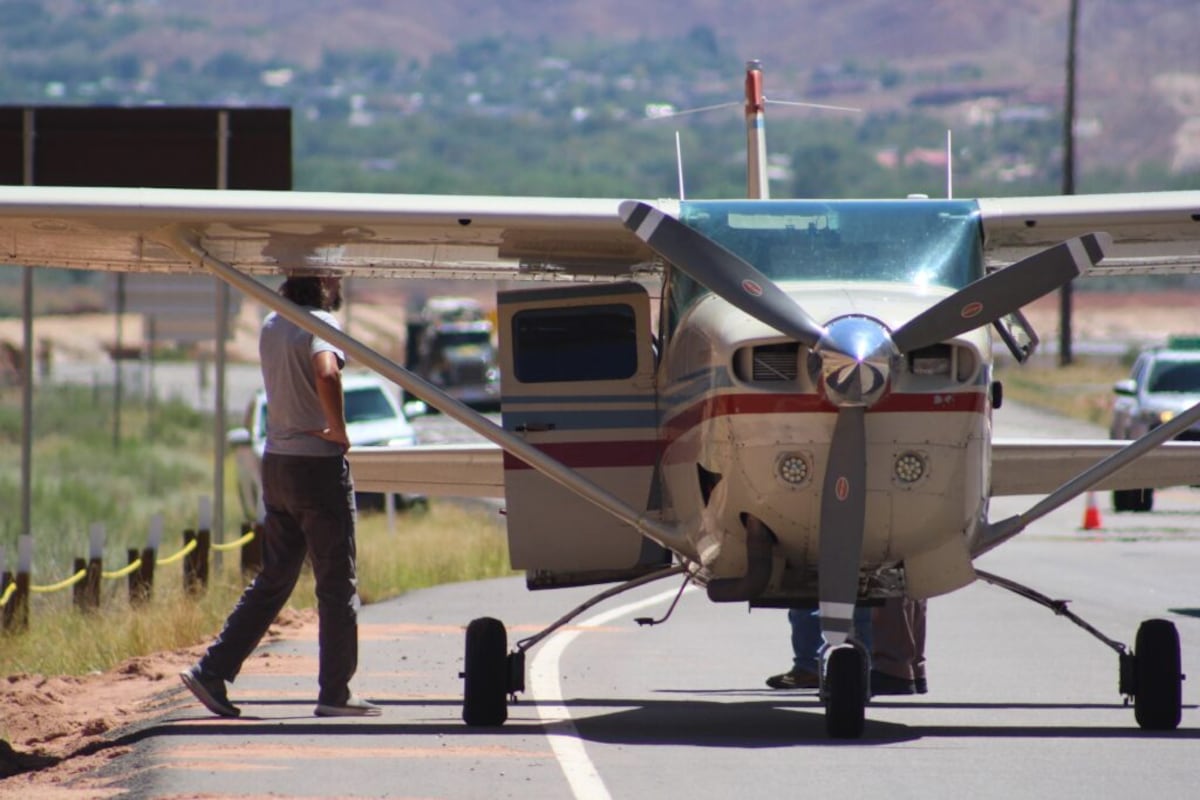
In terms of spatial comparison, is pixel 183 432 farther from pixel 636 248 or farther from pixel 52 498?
pixel 636 248

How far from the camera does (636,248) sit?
40.3 ft

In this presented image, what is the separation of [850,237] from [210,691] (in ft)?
12.7

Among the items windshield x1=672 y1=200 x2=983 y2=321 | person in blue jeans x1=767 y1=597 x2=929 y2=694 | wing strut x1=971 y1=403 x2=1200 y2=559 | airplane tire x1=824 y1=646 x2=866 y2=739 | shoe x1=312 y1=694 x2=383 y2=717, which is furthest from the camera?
person in blue jeans x1=767 y1=597 x2=929 y2=694

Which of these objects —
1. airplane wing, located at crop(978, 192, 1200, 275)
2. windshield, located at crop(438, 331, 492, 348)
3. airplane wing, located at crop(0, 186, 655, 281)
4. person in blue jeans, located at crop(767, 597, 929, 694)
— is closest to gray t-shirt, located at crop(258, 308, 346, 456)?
airplane wing, located at crop(0, 186, 655, 281)

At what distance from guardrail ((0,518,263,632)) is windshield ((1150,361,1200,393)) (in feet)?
58.2

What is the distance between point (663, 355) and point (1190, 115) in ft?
634

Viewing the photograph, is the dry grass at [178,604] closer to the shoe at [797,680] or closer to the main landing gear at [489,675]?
the main landing gear at [489,675]

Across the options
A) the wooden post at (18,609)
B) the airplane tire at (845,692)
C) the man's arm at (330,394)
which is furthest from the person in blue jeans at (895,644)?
the wooden post at (18,609)

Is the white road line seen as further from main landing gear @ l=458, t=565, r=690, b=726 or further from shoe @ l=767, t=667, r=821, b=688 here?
shoe @ l=767, t=667, r=821, b=688

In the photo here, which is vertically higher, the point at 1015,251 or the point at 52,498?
the point at 1015,251

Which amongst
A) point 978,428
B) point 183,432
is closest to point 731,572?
point 978,428

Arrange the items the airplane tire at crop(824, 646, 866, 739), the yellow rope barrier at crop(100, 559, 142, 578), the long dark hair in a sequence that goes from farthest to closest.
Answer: the yellow rope barrier at crop(100, 559, 142, 578), the long dark hair, the airplane tire at crop(824, 646, 866, 739)

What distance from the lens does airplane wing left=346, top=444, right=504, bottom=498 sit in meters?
13.5

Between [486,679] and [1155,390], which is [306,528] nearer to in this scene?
[486,679]
